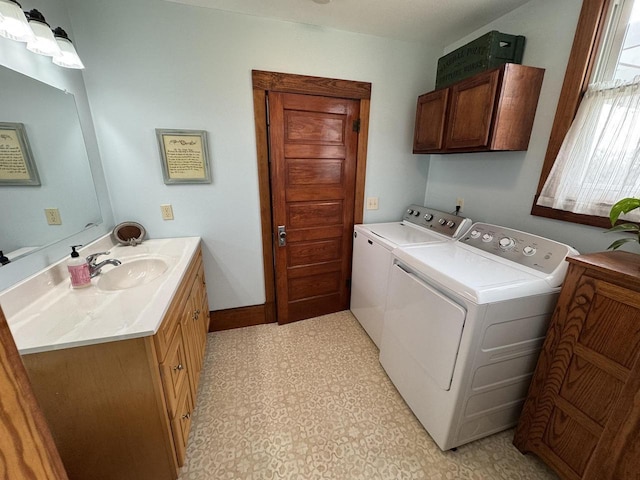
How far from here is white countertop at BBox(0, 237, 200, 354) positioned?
874 millimetres

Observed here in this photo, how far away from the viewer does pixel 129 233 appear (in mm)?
1861

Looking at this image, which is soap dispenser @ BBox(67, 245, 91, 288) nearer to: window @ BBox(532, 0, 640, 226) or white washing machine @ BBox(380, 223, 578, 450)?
white washing machine @ BBox(380, 223, 578, 450)

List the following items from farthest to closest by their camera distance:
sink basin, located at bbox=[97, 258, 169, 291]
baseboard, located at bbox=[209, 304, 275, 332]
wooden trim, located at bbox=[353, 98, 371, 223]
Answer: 1. baseboard, located at bbox=[209, 304, 275, 332]
2. wooden trim, located at bbox=[353, 98, 371, 223]
3. sink basin, located at bbox=[97, 258, 169, 291]

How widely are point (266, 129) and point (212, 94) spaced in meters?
0.43

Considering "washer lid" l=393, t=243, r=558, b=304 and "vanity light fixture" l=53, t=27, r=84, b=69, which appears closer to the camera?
"washer lid" l=393, t=243, r=558, b=304

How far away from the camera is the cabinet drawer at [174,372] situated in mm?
1038

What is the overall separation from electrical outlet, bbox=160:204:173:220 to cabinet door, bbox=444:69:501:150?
7.06ft

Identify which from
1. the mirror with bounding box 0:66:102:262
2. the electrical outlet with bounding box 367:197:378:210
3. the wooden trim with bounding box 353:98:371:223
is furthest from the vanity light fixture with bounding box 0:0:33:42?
the electrical outlet with bounding box 367:197:378:210

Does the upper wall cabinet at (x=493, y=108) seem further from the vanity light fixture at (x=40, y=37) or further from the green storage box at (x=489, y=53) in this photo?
the vanity light fixture at (x=40, y=37)

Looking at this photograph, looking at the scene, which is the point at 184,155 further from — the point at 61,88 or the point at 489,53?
the point at 489,53

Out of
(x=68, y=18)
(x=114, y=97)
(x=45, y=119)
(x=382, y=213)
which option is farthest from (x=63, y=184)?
(x=382, y=213)

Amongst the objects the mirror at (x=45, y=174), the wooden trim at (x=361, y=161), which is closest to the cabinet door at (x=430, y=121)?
the wooden trim at (x=361, y=161)

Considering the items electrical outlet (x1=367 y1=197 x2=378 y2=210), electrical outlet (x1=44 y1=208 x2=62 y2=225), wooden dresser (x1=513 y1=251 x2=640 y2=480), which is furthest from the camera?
electrical outlet (x1=367 y1=197 x2=378 y2=210)

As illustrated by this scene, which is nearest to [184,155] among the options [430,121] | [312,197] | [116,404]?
[312,197]
